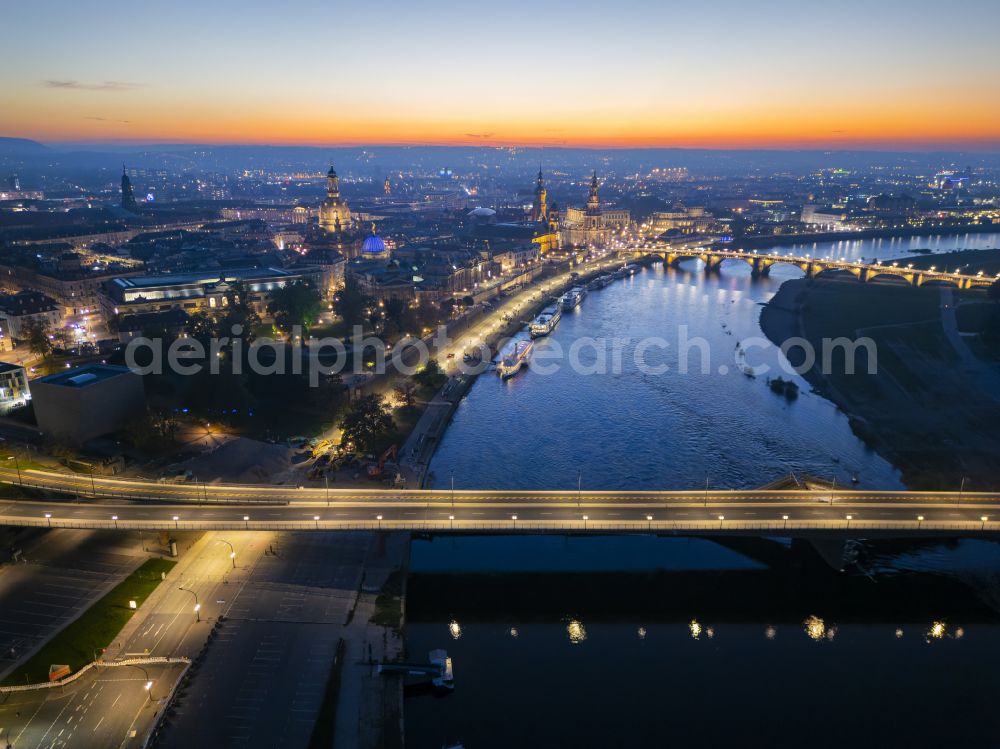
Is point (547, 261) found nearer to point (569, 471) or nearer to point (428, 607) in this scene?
point (569, 471)

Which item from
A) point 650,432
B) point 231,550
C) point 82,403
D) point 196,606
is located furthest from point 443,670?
point 82,403

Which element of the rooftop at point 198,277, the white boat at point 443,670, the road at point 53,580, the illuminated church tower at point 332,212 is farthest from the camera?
the illuminated church tower at point 332,212

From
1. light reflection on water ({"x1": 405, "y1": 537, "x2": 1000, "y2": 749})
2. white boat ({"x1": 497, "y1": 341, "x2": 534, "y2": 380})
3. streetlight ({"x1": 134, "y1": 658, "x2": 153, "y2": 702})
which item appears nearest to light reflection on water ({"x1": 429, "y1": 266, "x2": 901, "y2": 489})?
white boat ({"x1": 497, "y1": 341, "x2": 534, "y2": 380})

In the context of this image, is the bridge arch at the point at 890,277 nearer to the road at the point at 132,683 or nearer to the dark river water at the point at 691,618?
→ the dark river water at the point at 691,618

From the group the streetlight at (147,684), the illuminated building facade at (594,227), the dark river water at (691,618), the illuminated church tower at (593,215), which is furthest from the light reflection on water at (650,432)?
the illuminated church tower at (593,215)

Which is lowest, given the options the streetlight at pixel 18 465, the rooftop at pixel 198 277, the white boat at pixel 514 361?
the streetlight at pixel 18 465

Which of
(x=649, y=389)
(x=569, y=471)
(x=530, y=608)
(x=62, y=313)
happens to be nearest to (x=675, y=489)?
(x=569, y=471)
